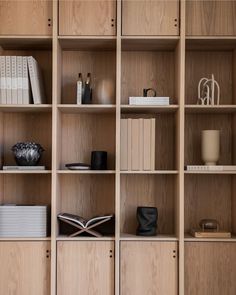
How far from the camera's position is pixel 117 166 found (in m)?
3.30

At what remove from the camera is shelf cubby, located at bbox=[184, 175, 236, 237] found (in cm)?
361

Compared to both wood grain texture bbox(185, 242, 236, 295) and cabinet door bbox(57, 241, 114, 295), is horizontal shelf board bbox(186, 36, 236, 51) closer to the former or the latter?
wood grain texture bbox(185, 242, 236, 295)

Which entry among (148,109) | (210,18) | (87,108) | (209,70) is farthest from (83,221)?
(210,18)

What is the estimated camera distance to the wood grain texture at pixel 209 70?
364 cm

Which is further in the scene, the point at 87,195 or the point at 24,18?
the point at 87,195

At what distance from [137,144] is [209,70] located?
0.80 m

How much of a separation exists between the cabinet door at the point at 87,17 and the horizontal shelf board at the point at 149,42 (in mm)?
140

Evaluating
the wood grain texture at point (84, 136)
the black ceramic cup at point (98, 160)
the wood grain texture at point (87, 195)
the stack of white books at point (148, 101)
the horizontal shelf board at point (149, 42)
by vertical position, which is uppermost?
the horizontal shelf board at point (149, 42)

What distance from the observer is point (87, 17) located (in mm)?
3361

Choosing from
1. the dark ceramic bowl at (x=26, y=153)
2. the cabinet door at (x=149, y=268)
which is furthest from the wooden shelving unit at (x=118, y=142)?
the dark ceramic bowl at (x=26, y=153)

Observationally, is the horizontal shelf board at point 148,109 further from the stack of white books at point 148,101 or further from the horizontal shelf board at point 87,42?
the horizontal shelf board at point 87,42

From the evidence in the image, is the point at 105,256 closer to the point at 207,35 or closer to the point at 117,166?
the point at 117,166

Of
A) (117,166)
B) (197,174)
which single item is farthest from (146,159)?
(197,174)

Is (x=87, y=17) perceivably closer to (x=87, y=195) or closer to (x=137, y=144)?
(x=137, y=144)
